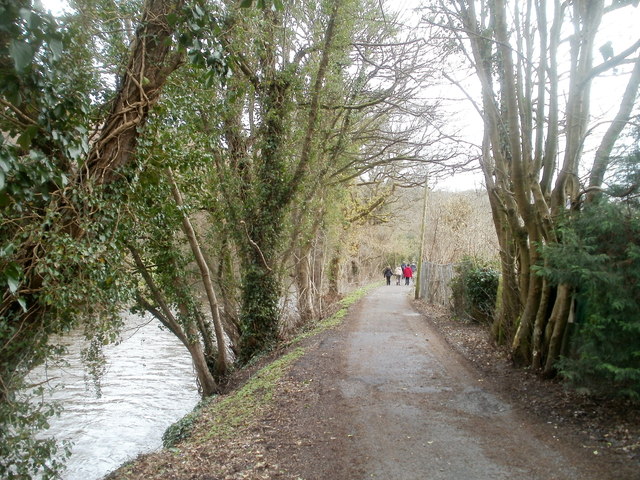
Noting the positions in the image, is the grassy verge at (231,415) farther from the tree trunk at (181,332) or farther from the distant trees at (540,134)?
the distant trees at (540,134)

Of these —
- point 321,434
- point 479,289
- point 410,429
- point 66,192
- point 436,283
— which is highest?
point 66,192

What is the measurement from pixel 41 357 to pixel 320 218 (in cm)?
1246

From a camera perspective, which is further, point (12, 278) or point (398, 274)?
point (398, 274)

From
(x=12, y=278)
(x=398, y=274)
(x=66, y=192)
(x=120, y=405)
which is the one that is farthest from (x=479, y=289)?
(x=398, y=274)

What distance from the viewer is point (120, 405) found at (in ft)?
44.8

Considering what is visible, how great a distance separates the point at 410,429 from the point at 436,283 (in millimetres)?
16276

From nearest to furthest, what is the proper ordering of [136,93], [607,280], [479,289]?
1. [607,280]
2. [136,93]
3. [479,289]

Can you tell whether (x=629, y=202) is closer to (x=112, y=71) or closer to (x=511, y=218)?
(x=511, y=218)

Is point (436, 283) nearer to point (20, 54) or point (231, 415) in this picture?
point (231, 415)

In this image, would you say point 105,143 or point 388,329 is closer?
point 105,143

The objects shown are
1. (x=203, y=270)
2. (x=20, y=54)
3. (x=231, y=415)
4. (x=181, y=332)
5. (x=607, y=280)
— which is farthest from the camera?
(x=181, y=332)

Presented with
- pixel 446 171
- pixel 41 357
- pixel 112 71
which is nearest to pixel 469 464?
pixel 41 357

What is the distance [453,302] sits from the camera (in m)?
17.1

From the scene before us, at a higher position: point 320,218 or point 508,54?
point 508,54
